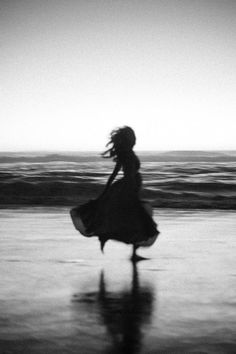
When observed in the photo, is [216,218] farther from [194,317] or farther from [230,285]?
[194,317]

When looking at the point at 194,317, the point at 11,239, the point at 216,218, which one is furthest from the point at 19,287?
the point at 216,218

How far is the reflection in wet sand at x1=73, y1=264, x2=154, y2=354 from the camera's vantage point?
4.56 m

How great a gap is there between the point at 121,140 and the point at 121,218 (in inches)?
46.4

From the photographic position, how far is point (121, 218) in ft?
29.7

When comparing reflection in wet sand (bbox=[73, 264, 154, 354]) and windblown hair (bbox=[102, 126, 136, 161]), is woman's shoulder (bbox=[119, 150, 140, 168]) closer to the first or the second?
windblown hair (bbox=[102, 126, 136, 161])

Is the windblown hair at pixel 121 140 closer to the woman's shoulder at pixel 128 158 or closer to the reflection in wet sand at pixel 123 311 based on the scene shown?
the woman's shoulder at pixel 128 158

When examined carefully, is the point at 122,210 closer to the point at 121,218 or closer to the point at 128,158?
the point at 121,218

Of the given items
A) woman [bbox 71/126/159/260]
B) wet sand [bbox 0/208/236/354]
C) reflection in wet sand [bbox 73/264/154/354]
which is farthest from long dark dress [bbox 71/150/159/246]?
reflection in wet sand [bbox 73/264/154/354]

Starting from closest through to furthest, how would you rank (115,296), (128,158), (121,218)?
(115,296) → (121,218) → (128,158)

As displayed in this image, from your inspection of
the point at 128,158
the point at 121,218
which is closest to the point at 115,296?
the point at 121,218

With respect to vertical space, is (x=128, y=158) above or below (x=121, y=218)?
above

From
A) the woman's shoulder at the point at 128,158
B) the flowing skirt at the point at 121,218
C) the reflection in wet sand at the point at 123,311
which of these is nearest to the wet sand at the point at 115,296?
the reflection in wet sand at the point at 123,311

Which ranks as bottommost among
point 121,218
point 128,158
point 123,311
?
point 123,311

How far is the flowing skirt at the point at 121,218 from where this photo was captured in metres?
9.01
